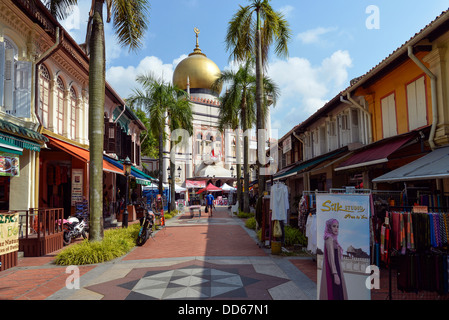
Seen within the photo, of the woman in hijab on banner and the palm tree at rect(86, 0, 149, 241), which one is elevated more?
A: the palm tree at rect(86, 0, 149, 241)

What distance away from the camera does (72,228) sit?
36.5 ft

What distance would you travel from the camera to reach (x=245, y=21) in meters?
14.6

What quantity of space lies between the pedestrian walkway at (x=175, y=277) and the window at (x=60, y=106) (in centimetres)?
575

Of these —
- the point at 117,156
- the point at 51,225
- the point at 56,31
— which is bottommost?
the point at 51,225

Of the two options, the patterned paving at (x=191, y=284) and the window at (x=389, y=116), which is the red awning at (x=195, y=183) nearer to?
the window at (x=389, y=116)

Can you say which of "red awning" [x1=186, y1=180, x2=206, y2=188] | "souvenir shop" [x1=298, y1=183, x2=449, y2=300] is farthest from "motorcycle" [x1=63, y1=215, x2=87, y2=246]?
"red awning" [x1=186, y1=180, x2=206, y2=188]

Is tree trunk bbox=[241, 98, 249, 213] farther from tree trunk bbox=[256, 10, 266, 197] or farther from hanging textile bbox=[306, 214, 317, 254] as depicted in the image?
hanging textile bbox=[306, 214, 317, 254]

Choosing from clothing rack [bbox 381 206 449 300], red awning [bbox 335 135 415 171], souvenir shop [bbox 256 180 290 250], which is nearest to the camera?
clothing rack [bbox 381 206 449 300]

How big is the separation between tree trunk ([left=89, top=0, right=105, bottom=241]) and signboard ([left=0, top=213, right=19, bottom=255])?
1765 mm

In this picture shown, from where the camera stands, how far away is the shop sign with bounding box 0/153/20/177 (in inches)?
340
